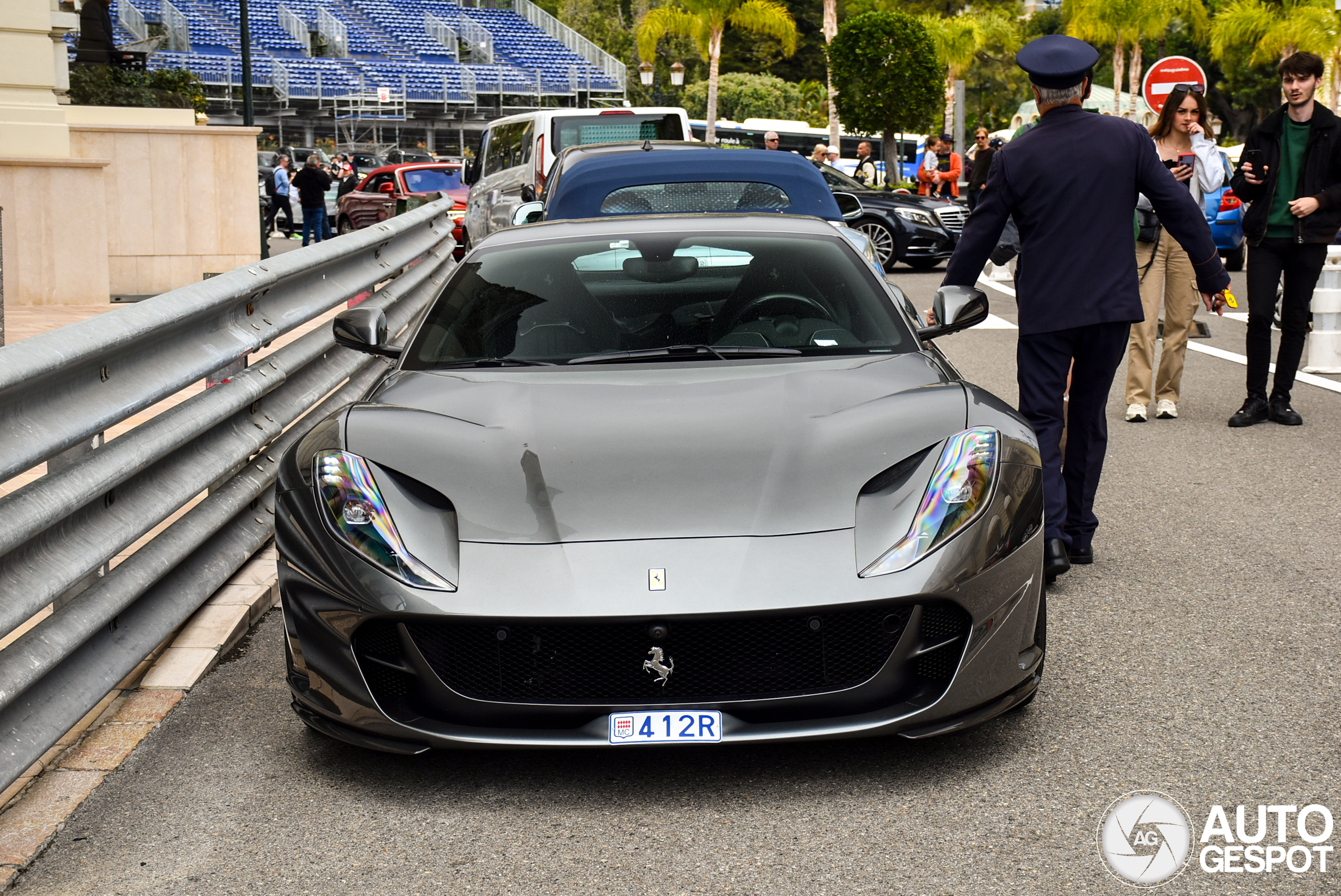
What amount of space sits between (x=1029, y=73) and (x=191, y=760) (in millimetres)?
3765

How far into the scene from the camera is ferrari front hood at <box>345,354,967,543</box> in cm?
371

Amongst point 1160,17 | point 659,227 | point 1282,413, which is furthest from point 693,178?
point 1160,17

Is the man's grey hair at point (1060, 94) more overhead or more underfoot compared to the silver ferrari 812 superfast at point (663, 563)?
more overhead

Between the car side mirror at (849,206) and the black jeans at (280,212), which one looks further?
the black jeans at (280,212)

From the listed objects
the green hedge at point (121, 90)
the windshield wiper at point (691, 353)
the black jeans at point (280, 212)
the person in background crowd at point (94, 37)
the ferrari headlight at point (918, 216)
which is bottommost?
the black jeans at point (280, 212)

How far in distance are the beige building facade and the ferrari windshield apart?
12227 mm

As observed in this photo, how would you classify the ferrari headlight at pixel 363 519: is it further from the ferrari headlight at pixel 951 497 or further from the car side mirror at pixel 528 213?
the car side mirror at pixel 528 213

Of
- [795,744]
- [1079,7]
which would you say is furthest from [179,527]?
[1079,7]

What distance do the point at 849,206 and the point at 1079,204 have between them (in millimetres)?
6412

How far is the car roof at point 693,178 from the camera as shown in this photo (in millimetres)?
9102

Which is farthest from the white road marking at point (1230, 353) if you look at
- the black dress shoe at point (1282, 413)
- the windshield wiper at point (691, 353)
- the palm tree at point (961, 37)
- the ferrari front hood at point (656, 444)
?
the palm tree at point (961, 37)

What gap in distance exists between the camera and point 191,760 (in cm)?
397

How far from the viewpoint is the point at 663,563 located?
11.8 ft

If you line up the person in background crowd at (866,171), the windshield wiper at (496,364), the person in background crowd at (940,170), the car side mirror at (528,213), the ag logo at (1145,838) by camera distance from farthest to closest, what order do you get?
the person in background crowd at (866,171) → the person in background crowd at (940,170) → the car side mirror at (528,213) → the windshield wiper at (496,364) → the ag logo at (1145,838)
